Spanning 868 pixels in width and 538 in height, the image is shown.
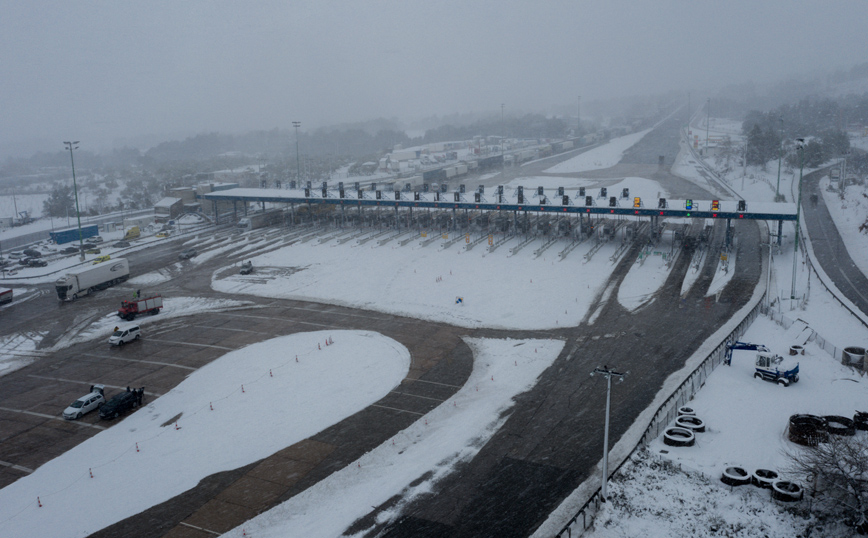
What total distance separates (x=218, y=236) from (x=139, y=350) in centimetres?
3740

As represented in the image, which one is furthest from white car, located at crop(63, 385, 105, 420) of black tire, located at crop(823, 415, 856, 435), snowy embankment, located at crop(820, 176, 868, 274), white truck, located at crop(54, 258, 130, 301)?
snowy embankment, located at crop(820, 176, 868, 274)

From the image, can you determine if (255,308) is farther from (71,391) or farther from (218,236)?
(218,236)

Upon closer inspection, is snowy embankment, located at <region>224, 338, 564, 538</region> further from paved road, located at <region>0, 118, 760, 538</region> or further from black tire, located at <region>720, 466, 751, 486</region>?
black tire, located at <region>720, 466, 751, 486</region>

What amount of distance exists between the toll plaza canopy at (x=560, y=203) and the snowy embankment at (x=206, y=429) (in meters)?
29.4

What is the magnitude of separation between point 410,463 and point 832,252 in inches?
1774

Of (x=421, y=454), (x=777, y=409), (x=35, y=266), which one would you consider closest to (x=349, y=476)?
(x=421, y=454)

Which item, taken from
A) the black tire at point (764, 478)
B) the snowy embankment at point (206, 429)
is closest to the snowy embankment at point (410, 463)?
the snowy embankment at point (206, 429)

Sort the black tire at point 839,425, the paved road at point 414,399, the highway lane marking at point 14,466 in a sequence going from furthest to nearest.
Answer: the highway lane marking at point 14,466, the black tire at point 839,425, the paved road at point 414,399

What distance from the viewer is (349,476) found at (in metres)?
21.0

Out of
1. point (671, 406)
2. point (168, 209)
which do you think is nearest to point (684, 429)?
point (671, 406)

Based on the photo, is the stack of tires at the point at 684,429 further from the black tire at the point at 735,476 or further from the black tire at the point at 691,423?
the black tire at the point at 735,476

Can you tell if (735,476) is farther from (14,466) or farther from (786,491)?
(14,466)

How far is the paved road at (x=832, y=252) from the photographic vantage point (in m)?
39.1

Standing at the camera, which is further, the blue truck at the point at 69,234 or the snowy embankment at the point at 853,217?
the blue truck at the point at 69,234
